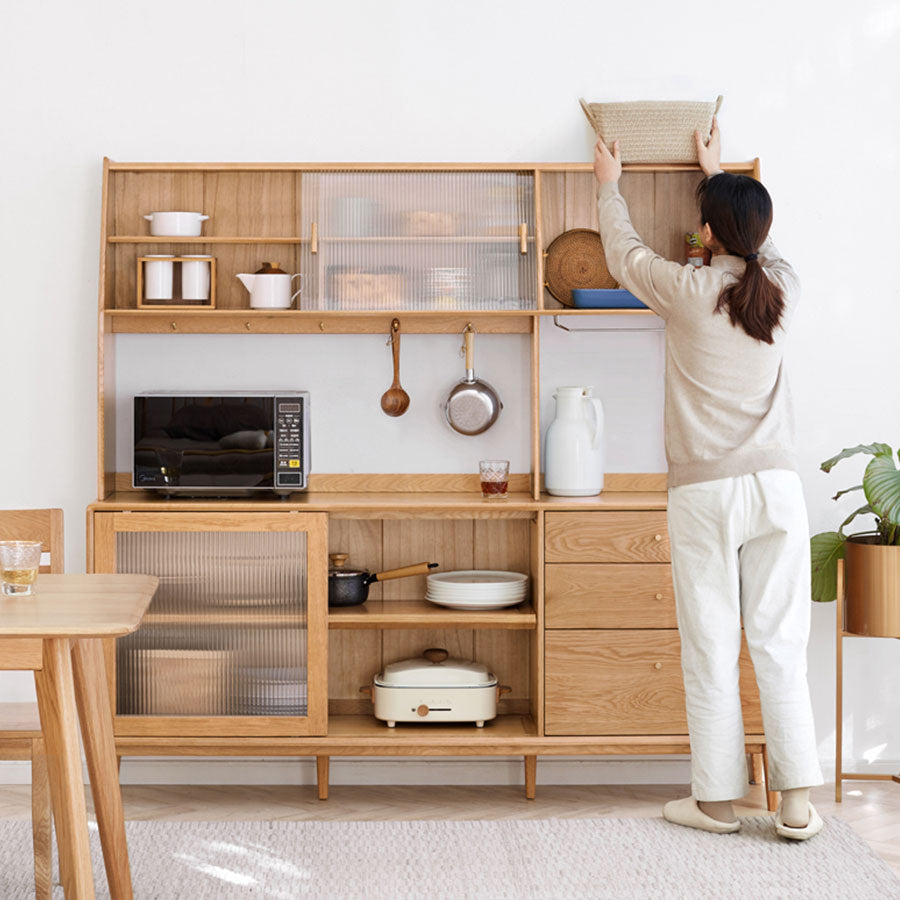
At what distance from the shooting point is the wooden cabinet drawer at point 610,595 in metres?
3.19

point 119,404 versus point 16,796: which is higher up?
point 119,404

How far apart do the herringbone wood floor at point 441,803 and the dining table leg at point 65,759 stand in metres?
1.24

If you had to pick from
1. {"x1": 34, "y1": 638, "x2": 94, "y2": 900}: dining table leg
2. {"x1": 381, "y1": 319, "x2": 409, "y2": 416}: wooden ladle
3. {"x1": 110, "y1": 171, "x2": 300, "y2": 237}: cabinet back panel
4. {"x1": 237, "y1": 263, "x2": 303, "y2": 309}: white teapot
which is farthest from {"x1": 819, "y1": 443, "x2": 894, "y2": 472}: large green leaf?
{"x1": 34, "y1": 638, "x2": 94, "y2": 900}: dining table leg

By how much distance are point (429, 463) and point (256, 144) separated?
1099 mm

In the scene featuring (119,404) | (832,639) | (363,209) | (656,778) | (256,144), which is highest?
(256,144)

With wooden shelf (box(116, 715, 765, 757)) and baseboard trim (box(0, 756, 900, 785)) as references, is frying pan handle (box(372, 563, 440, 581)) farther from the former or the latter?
baseboard trim (box(0, 756, 900, 785))

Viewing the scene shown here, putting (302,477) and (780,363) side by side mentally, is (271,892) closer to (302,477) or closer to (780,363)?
(302,477)

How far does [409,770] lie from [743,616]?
4.10 feet

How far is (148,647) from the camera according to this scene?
128 inches

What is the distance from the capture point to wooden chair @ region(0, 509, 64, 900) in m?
2.34

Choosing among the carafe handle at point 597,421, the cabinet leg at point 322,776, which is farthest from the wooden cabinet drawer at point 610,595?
the cabinet leg at point 322,776

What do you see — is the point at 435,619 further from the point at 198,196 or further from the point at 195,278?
the point at 198,196

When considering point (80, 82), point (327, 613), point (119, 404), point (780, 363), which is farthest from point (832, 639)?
point (80, 82)

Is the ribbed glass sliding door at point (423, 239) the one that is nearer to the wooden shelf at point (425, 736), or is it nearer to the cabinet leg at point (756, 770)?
the wooden shelf at point (425, 736)
